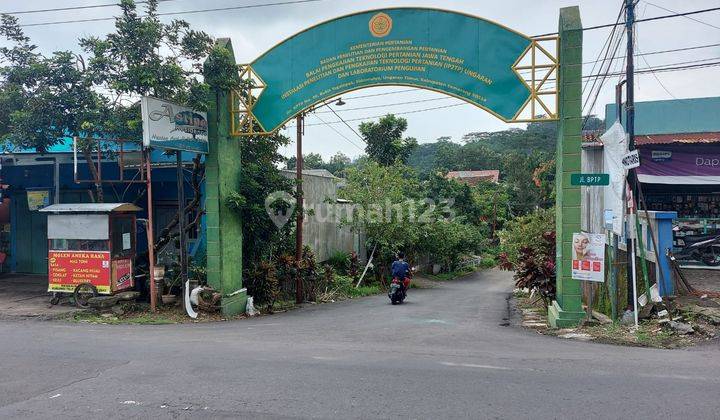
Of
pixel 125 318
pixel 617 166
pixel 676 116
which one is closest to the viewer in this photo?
pixel 617 166

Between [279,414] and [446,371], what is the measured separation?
234 centimetres

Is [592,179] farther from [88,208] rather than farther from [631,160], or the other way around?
[88,208]

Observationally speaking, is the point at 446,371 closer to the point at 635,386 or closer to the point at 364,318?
the point at 635,386

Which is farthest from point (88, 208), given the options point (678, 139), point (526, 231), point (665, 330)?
point (678, 139)

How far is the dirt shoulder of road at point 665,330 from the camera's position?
8367mm

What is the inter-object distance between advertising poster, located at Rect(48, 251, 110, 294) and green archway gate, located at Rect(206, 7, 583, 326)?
7.53 ft

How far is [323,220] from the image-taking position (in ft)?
67.6

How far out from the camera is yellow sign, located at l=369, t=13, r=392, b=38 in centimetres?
1164

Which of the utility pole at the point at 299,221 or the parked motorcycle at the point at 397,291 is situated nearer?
the utility pole at the point at 299,221

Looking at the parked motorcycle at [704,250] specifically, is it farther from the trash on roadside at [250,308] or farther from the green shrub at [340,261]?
the trash on roadside at [250,308]

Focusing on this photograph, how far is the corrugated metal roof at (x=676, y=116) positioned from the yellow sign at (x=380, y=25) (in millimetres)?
12179

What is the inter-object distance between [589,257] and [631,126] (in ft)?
9.96

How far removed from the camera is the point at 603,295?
11.5 metres

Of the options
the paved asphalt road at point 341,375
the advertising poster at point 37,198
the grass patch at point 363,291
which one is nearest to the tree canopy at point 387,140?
the grass patch at point 363,291
